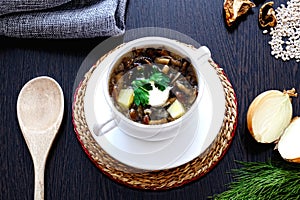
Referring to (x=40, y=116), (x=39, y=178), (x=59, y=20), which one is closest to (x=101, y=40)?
(x=59, y=20)

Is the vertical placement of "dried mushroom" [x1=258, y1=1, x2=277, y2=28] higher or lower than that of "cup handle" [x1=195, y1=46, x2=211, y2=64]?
higher

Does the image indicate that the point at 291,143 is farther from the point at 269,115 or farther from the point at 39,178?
the point at 39,178

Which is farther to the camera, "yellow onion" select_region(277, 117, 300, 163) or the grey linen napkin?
the grey linen napkin

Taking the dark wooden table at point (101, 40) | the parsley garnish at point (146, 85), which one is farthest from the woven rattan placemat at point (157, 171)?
the parsley garnish at point (146, 85)

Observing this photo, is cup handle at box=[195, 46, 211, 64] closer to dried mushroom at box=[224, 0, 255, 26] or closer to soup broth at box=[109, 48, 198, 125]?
soup broth at box=[109, 48, 198, 125]

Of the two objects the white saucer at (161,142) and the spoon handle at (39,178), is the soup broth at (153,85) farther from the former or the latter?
the spoon handle at (39,178)

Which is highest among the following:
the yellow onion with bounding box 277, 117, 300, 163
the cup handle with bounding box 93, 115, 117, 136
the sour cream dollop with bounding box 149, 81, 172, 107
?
the sour cream dollop with bounding box 149, 81, 172, 107

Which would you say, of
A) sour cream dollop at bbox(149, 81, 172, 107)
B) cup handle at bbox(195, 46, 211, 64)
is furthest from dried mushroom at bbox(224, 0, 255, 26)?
sour cream dollop at bbox(149, 81, 172, 107)
